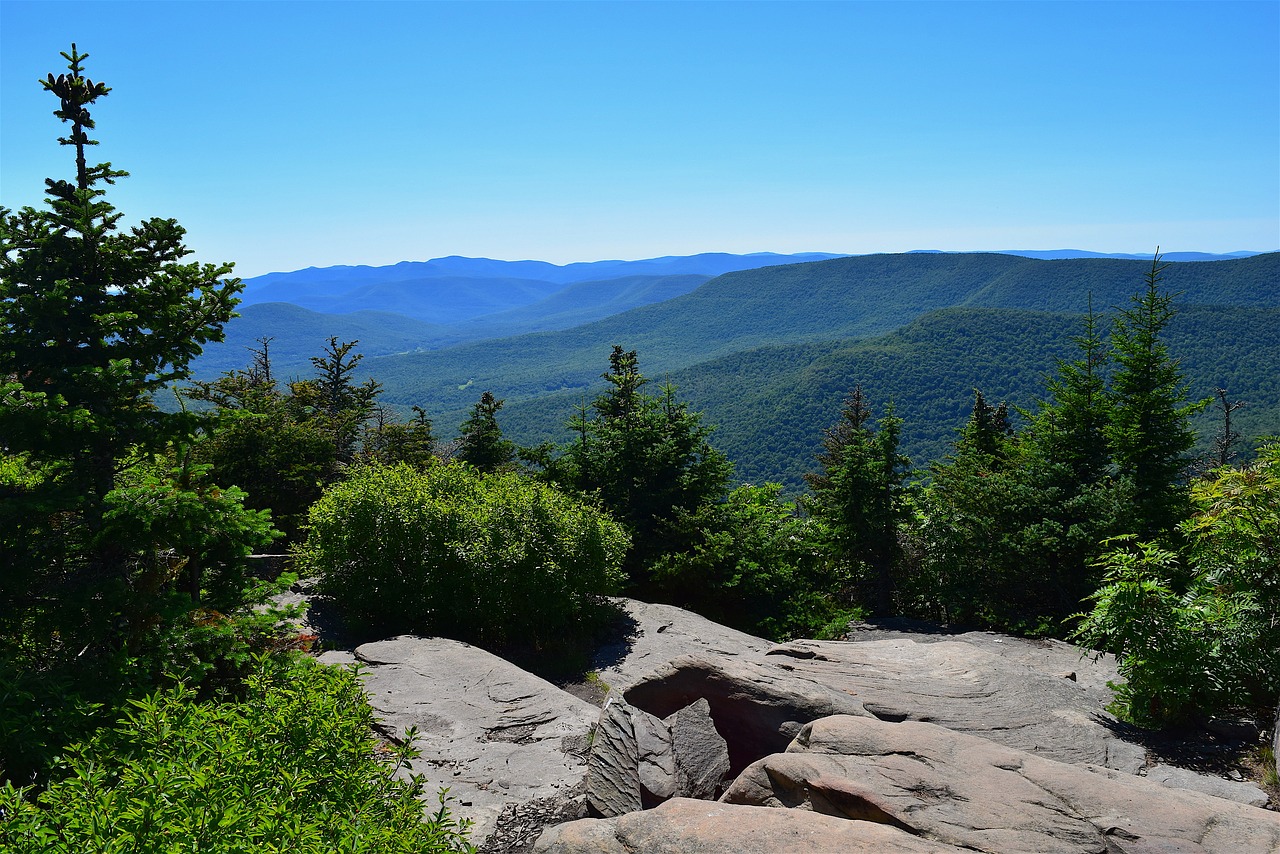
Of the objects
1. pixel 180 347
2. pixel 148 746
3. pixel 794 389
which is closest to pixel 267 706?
pixel 148 746

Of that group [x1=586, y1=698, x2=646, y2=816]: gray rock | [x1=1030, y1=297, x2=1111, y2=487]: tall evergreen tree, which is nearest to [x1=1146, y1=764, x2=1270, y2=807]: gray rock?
[x1=586, y1=698, x2=646, y2=816]: gray rock

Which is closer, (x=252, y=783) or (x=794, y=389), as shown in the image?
(x=252, y=783)

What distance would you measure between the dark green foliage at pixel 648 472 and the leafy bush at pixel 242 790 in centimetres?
1289

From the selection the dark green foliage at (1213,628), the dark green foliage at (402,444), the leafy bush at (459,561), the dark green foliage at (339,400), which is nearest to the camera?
the dark green foliage at (1213,628)

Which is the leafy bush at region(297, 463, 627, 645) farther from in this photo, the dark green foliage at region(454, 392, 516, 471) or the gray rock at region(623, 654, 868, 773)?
the dark green foliage at region(454, 392, 516, 471)

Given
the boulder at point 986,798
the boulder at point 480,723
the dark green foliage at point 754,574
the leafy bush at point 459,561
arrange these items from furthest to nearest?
1. the dark green foliage at point 754,574
2. the leafy bush at point 459,561
3. the boulder at point 480,723
4. the boulder at point 986,798

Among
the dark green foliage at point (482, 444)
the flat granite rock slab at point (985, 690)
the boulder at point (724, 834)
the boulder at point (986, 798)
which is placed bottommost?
the flat granite rock slab at point (985, 690)

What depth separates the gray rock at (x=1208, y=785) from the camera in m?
7.40

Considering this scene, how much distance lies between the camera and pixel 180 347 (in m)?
8.29

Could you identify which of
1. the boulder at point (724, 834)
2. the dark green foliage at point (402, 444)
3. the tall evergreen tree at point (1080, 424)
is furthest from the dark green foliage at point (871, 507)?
the dark green foliage at point (402, 444)

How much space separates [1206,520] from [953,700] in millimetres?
3997

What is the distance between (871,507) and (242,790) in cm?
1548

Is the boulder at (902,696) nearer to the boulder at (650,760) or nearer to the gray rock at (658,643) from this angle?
the boulder at (650,760)

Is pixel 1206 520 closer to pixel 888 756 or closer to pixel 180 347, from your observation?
pixel 888 756
